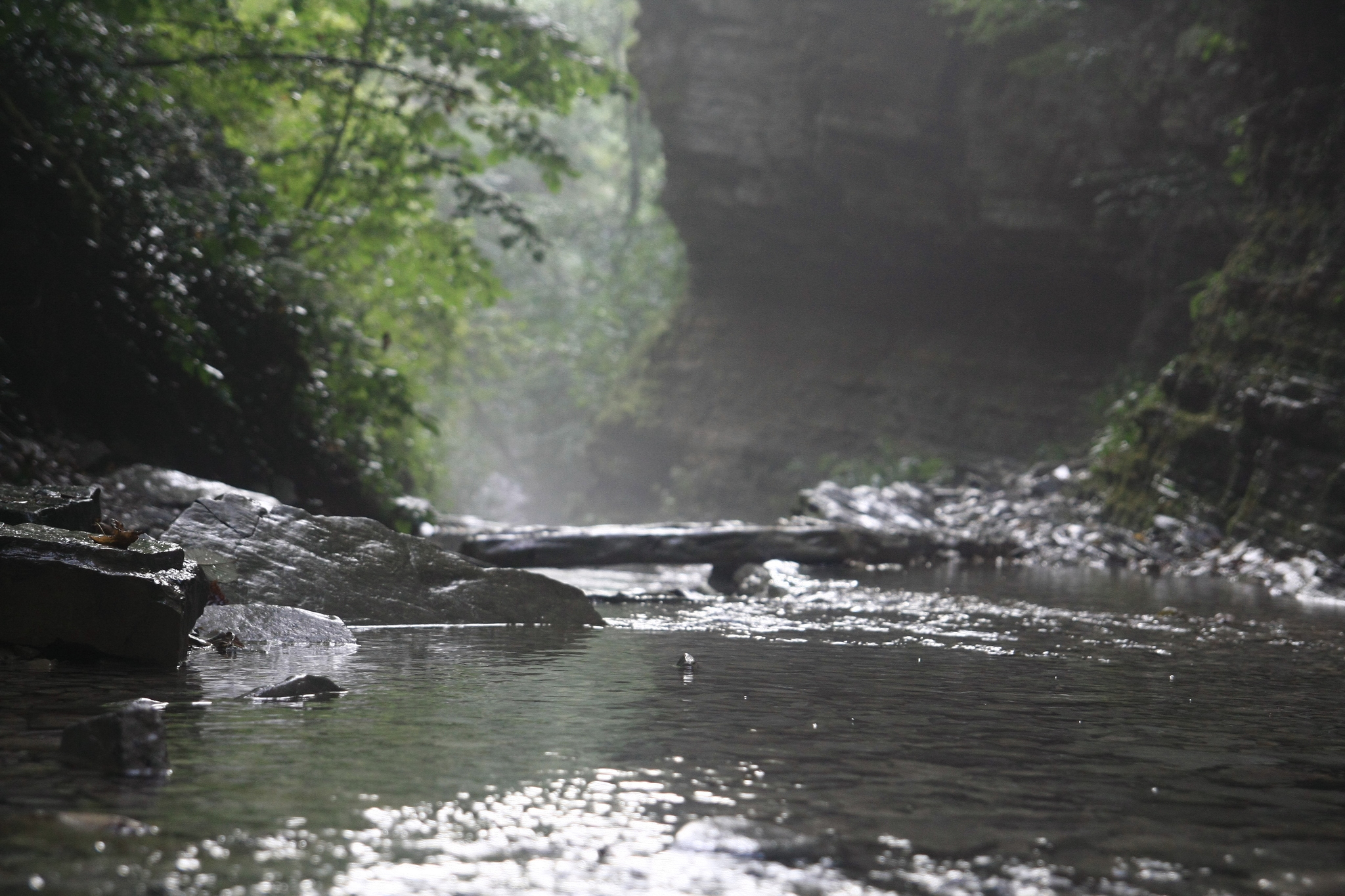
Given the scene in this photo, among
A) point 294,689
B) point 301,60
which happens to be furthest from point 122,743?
point 301,60

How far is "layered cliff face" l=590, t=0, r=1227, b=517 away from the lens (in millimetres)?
20250

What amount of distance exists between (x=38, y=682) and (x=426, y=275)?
25.7 ft

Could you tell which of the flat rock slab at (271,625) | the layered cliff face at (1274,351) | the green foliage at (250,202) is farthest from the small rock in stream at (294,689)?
the layered cliff face at (1274,351)

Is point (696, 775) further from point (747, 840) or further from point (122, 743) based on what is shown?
point (122, 743)

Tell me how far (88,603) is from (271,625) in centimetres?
90

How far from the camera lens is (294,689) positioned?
321 cm

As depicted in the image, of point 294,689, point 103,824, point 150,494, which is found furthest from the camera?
point 150,494

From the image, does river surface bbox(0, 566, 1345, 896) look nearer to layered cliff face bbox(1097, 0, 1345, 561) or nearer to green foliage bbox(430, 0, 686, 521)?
layered cliff face bbox(1097, 0, 1345, 561)

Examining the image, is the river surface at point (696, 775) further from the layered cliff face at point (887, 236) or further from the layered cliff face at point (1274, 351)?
the layered cliff face at point (887, 236)

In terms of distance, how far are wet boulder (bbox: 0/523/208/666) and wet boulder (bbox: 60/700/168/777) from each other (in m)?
1.38

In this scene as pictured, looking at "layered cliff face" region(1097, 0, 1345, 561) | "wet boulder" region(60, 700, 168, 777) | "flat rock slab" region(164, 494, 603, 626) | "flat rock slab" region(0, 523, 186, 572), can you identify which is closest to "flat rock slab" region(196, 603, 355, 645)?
"flat rock slab" region(164, 494, 603, 626)

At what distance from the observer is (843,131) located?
2123cm

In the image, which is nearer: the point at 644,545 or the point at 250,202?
the point at 250,202

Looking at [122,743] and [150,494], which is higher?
[150,494]
